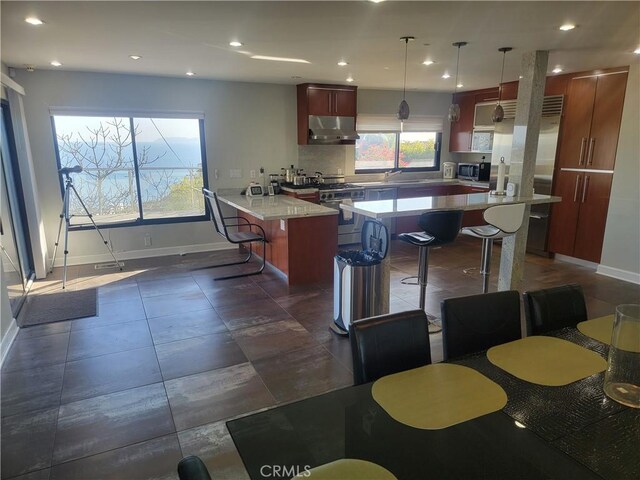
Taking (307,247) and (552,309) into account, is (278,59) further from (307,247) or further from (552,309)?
(552,309)

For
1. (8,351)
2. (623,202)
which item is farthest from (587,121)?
(8,351)

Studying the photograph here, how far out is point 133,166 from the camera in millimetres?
5355

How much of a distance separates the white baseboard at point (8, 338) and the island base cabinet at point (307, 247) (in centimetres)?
242

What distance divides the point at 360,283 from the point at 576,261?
3694 mm

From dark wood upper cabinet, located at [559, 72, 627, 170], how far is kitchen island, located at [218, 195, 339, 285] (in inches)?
123

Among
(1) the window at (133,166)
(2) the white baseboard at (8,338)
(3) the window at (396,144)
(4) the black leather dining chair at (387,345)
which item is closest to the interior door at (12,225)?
(2) the white baseboard at (8,338)

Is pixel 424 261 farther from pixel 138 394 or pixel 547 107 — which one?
pixel 547 107

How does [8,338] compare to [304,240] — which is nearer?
[8,338]

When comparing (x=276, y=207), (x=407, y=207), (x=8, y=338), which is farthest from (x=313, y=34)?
(x=8, y=338)

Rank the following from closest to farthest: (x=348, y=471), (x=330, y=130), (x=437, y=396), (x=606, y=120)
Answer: (x=348, y=471) → (x=437, y=396) → (x=606, y=120) → (x=330, y=130)

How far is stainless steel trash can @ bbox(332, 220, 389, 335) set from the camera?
3064 mm

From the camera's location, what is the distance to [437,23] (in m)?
2.82

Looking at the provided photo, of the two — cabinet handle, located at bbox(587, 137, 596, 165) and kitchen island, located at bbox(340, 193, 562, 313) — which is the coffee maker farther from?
cabinet handle, located at bbox(587, 137, 596, 165)

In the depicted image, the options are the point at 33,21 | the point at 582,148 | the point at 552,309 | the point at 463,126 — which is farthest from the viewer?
the point at 463,126
